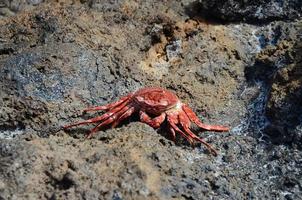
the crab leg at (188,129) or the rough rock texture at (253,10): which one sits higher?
the rough rock texture at (253,10)

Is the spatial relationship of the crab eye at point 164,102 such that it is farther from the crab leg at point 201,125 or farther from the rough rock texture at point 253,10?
the rough rock texture at point 253,10

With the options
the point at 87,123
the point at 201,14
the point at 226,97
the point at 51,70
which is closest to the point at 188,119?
the point at 226,97

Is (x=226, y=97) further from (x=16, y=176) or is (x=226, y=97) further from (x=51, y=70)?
(x=16, y=176)

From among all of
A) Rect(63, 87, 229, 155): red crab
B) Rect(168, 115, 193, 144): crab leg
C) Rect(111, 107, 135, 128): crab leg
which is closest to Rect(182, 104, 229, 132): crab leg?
Rect(63, 87, 229, 155): red crab

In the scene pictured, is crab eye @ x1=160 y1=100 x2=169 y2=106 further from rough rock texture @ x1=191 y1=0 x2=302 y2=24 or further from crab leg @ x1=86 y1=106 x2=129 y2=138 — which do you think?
rough rock texture @ x1=191 y1=0 x2=302 y2=24

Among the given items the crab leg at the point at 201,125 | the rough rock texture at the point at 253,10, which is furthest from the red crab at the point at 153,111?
the rough rock texture at the point at 253,10

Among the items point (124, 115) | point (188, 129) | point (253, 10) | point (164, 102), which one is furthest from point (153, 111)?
point (253, 10)
